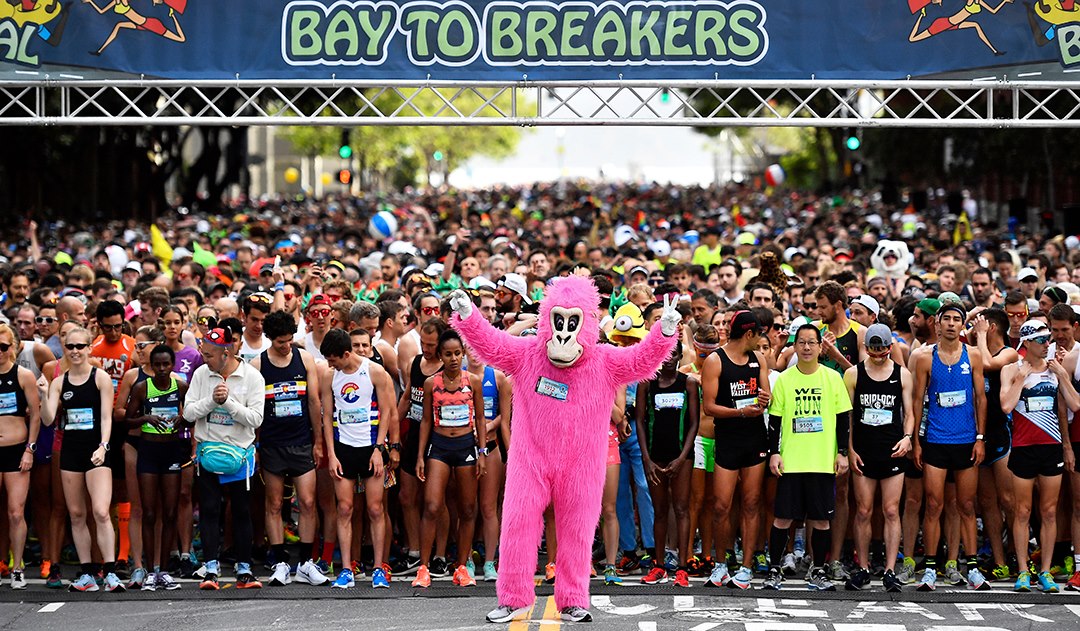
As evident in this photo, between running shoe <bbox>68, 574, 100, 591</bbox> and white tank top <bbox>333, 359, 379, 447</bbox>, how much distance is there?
5.95ft

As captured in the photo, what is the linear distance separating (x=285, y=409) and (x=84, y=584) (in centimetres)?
170

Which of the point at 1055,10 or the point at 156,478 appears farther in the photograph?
the point at 1055,10

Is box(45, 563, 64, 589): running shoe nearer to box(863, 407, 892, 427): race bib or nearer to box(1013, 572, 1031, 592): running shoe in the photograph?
box(863, 407, 892, 427): race bib

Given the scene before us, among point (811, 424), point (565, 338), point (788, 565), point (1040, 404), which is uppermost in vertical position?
point (565, 338)

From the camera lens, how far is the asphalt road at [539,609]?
9.03m

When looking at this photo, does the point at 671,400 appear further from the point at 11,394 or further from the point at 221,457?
the point at 11,394

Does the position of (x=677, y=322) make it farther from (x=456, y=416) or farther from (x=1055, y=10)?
(x=1055, y=10)

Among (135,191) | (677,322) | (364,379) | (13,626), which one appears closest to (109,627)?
(13,626)

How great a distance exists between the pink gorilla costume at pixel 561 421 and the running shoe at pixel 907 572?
2842 millimetres

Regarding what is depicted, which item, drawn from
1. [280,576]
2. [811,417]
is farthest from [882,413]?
[280,576]

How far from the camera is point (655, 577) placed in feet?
33.7

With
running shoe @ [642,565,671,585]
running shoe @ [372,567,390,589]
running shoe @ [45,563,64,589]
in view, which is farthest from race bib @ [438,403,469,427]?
running shoe @ [45,563,64,589]

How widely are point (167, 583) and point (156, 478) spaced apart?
70cm

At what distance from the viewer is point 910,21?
12445 mm
